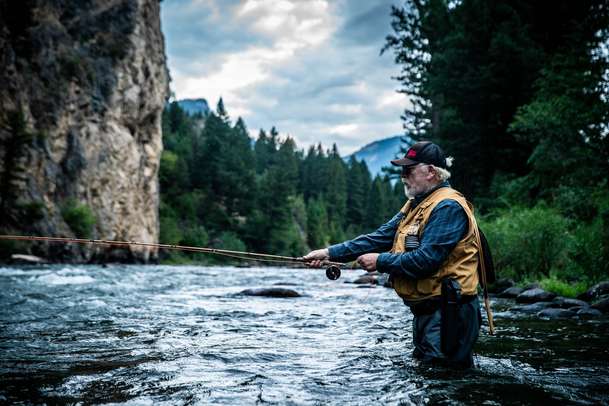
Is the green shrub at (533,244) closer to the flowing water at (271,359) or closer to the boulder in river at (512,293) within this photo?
the boulder in river at (512,293)

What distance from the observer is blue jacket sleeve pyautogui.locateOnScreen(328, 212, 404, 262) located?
4.73m

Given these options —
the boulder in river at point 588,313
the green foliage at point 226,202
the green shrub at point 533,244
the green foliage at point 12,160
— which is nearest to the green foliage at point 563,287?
the green shrub at point 533,244

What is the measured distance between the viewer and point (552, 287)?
1102 centimetres

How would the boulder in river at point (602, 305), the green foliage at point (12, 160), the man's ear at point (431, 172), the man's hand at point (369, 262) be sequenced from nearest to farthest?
1. the man's hand at point (369, 262)
2. the man's ear at point (431, 172)
3. the boulder in river at point (602, 305)
4. the green foliage at point (12, 160)

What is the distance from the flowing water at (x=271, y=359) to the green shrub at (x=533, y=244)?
5.17m

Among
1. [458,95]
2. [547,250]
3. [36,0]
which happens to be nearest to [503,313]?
[547,250]

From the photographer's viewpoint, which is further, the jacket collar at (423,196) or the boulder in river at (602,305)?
the boulder in river at (602,305)

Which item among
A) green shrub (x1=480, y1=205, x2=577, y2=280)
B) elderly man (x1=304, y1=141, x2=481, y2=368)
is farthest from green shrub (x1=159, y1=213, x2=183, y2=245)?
elderly man (x1=304, y1=141, x2=481, y2=368)

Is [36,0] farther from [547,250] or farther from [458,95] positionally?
[547,250]

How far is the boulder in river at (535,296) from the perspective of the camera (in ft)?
33.3

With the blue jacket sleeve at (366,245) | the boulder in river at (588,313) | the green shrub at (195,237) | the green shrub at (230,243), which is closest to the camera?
the blue jacket sleeve at (366,245)

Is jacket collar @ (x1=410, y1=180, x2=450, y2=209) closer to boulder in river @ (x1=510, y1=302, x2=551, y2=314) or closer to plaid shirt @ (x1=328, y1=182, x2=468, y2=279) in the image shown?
plaid shirt @ (x1=328, y1=182, x2=468, y2=279)

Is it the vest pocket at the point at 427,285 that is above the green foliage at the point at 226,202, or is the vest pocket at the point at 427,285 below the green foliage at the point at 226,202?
below

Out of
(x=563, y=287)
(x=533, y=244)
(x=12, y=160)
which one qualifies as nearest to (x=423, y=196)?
(x=563, y=287)
